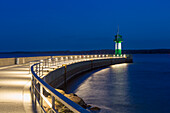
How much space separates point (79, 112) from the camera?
8.95ft

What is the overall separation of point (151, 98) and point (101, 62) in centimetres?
3954

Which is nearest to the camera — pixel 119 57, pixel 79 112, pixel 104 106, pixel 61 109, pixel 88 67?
pixel 79 112

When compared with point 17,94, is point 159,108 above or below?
below

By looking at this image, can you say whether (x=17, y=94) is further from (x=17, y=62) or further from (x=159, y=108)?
(x=17, y=62)

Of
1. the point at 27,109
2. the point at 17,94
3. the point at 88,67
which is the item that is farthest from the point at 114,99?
the point at 88,67

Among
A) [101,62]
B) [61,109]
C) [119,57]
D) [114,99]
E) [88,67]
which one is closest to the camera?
[61,109]

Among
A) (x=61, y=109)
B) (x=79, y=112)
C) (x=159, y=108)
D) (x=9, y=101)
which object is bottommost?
(x=159, y=108)

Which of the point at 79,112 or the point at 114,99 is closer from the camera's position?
the point at 79,112

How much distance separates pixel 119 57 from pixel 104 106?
54505 mm

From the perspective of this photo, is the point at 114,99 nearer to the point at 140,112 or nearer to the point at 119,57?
the point at 140,112

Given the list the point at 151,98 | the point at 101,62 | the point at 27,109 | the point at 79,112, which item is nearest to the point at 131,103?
the point at 151,98

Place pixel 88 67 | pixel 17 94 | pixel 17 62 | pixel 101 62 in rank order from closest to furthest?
1. pixel 17 94
2. pixel 17 62
3. pixel 88 67
4. pixel 101 62

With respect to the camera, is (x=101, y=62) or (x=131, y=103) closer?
(x=131, y=103)

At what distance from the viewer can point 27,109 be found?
7020 millimetres
